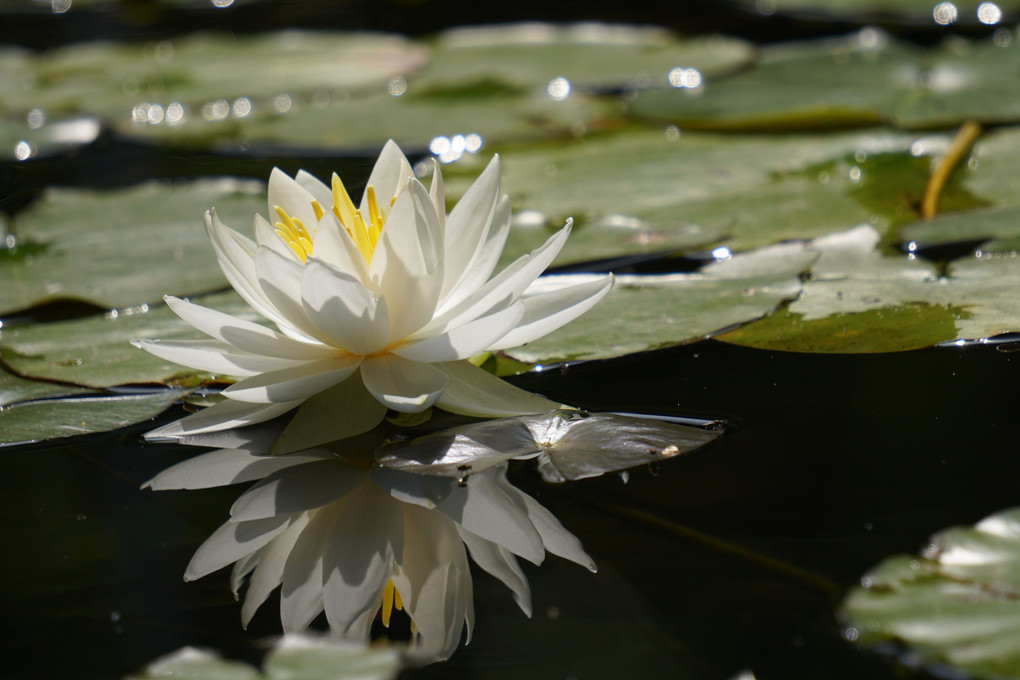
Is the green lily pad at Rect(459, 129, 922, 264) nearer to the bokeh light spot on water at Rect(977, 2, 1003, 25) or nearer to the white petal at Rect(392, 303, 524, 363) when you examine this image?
the white petal at Rect(392, 303, 524, 363)

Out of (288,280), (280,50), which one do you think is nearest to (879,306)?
(288,280)

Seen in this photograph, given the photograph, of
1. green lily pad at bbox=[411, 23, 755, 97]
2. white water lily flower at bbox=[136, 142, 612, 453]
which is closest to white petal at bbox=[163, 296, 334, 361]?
white water lily flower at bbox=[136, 142, 612, 453]

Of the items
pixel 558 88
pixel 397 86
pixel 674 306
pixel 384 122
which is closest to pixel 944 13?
pixel 558 88

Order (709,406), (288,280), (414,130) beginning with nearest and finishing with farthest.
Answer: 1. (288,280)
2. (709,406)
3. (414,130)

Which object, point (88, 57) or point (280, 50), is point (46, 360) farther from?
point (88, 57)

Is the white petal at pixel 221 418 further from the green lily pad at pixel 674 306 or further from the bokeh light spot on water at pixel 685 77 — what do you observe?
the bokeh light spot on water at pixel 685 77

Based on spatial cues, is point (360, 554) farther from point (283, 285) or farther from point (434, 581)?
point (283, 285)
